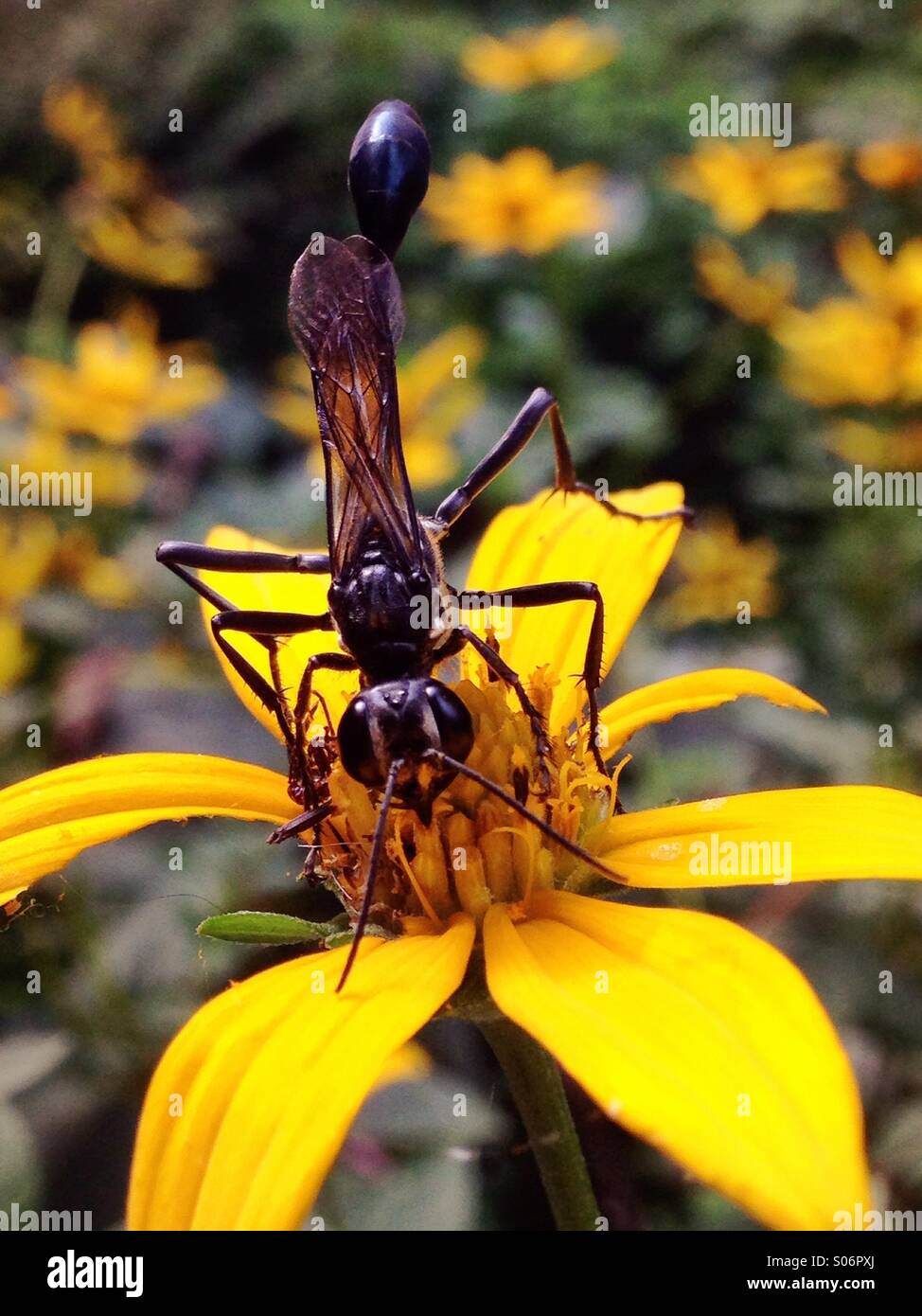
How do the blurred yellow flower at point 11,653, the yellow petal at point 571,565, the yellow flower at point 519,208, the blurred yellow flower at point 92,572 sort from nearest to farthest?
the yellow petal at point 571,565 < the blurred yellow flower at point 11,653 < the blurred yellow flower at point 92,572 < the yellow flower at point 519,208

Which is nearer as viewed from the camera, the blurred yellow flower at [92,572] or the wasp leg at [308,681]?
the wasp leg at [308,681]

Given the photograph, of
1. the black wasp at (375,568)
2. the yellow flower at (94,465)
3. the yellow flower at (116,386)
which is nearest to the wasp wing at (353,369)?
the black wasp at (375,568)

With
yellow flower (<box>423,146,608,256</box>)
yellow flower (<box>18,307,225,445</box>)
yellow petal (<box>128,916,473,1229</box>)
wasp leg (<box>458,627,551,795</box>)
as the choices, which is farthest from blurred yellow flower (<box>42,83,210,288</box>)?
yellow petal (<box>128,916,473,1229</box>)

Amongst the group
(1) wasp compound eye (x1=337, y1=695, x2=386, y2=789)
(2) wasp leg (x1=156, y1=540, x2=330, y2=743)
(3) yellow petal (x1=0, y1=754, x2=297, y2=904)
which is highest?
(2) wasp leg (x1=156, y1=540, x2=330, y2=743)

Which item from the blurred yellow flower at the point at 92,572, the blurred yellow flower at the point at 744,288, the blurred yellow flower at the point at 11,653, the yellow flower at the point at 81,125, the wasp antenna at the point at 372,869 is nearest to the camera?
the wasp antenna at the point at 372,869

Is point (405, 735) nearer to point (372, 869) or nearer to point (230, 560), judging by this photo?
point (372, 869)

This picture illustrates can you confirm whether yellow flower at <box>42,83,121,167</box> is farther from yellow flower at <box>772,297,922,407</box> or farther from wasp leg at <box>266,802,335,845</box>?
wasp leg at <box>266,802,335,845</box>

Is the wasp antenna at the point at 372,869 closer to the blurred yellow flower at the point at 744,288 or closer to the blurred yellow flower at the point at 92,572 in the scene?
the blurred yellow flower at the point at 92,572
